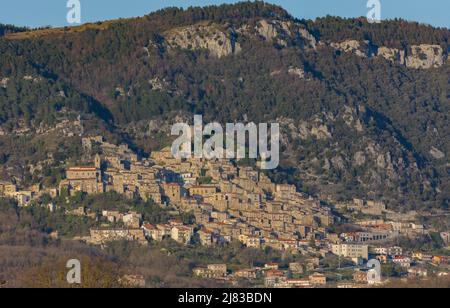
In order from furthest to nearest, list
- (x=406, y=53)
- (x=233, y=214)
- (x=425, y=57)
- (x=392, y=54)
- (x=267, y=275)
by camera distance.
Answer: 1. (x=406, y=53)
2. (x=425, y=57)
3. (x=392, y=54)
4. (x=233, y=214)
5. (x=267, y=275)

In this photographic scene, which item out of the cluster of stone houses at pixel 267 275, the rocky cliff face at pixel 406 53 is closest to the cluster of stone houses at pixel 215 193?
the cluster of stone houses at pixel 267 275

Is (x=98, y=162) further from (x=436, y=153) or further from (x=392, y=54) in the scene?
(x=392, y=54)

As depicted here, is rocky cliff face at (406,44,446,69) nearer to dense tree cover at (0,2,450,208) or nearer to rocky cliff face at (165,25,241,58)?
dense tree cover at (0,2,450,208)

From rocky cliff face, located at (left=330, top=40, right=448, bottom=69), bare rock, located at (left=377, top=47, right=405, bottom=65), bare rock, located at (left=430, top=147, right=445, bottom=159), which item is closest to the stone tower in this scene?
bare rock, located at (left=430, top=147, right=445, bottom=159)

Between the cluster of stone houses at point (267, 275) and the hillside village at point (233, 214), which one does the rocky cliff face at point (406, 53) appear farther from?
the cluster of stone houses at point (267, 275)

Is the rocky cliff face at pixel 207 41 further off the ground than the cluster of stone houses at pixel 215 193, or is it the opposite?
the rocky cliff face at pixel 207 41

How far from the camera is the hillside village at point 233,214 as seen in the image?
147625 millimetres

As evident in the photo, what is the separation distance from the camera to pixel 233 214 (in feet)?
513

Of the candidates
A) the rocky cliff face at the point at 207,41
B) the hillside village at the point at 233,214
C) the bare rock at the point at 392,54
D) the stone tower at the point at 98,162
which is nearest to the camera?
the hillside village at the point at 233,214

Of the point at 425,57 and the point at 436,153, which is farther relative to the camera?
the point at 425,57

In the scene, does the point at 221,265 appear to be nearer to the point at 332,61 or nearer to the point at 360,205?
the point at 360,205

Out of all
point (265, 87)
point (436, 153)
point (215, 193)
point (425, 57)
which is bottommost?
point (215, 193)

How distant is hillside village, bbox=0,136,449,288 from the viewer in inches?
5812

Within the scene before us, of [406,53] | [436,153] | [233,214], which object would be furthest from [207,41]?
[233,214]
